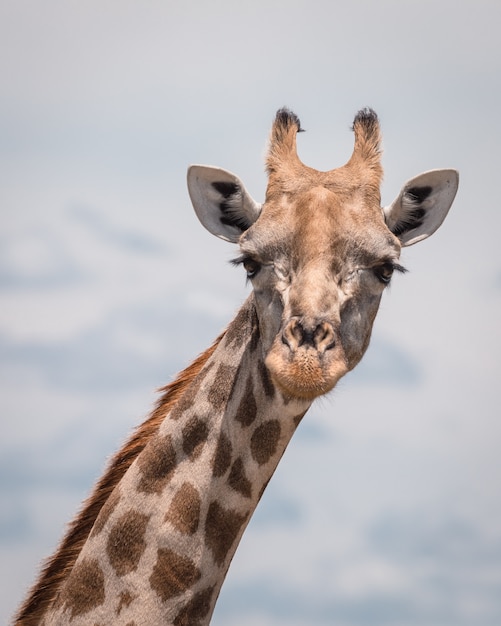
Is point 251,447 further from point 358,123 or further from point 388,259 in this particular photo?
point 358,123

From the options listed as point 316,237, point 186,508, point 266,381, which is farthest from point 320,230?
point 186,508

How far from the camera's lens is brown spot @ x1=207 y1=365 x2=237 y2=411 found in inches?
467

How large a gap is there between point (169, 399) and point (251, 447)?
1.73 m

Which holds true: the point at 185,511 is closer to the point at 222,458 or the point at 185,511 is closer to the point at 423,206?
the point at 222,458

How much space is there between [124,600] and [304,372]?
3.00 metres

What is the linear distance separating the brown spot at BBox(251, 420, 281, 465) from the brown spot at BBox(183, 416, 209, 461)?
1.76 feet

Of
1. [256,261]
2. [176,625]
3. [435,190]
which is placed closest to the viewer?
[176,625]

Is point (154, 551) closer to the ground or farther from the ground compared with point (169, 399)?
closer to the ground

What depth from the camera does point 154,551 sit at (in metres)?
11.3

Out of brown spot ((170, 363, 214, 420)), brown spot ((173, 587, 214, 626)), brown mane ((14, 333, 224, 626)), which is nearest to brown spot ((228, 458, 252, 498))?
brown spot ((170, 363, 214, 420))

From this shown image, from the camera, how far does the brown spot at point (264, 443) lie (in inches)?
456

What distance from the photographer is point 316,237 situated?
11.5 meters

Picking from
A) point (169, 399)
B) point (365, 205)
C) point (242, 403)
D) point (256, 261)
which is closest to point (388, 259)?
point (365, 205)

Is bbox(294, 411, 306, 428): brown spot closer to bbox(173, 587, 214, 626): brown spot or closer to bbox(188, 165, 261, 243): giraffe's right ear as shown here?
bbox(173, 587, 214, 626): brown spot
